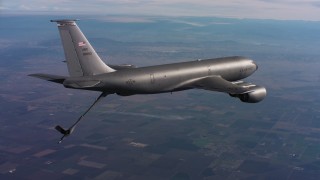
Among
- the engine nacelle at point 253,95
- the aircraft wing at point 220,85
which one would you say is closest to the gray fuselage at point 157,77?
Result: the aircraft wing at point 220,85

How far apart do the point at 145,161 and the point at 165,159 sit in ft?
34.4

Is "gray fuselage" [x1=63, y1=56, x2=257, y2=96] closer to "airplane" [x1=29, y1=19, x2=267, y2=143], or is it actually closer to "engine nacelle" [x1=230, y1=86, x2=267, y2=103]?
"airplane" [x1=29, y1=19, x2=267, y2=143]

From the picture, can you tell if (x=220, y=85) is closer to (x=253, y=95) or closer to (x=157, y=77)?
(x=253, y=95)

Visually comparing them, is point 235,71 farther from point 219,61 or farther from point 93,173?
point 93,173

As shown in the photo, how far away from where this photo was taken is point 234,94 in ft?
164

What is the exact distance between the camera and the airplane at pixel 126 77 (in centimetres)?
4609

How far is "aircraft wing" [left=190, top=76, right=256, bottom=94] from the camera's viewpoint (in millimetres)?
49375

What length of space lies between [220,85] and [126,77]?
44.7 ft

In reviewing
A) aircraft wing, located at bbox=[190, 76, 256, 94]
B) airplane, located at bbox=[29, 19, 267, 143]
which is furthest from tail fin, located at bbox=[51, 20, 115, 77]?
aircraft wing, located at bbox=[190, 76, 256, 94]

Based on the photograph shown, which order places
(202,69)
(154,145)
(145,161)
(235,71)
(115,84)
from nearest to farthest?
(115,84) < (202,69) < (235,71) < (145,161) < (154,145)

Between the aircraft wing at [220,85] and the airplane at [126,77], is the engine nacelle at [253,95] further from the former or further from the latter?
the aircraft wing at [220,85]

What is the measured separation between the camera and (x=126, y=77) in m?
48.6

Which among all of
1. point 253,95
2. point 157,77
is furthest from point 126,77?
point 253,95

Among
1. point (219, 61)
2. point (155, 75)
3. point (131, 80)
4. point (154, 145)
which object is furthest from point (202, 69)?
point (154, 145)
